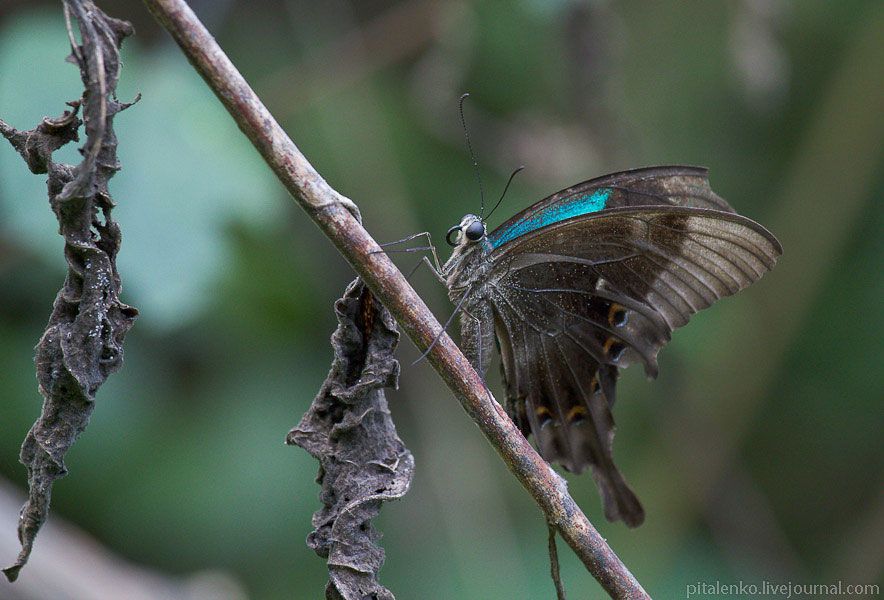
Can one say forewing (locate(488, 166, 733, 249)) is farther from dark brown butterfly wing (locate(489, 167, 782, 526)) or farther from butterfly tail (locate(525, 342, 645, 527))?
butterfly tail (locate(525, 342, 645, 527))

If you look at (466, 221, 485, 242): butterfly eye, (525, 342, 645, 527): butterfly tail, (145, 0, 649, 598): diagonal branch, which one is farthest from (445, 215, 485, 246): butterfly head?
(145, 0, 649, 598): diagonal branch

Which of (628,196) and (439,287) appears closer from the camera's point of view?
(628,196)

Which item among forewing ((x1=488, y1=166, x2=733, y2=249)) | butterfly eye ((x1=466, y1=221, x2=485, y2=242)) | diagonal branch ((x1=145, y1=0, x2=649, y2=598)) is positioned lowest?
diagonal branch ((x1=145, y1=0, x2=649, y2=598))

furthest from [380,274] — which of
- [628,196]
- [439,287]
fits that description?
[439,287]

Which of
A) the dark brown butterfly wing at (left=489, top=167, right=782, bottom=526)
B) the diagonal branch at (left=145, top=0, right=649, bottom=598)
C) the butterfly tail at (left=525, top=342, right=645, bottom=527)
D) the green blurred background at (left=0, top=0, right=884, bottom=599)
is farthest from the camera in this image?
the green blurred background at (left=0, top=0, right=884, bottom=599)

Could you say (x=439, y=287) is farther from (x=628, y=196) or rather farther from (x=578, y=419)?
(x=628, y=196)

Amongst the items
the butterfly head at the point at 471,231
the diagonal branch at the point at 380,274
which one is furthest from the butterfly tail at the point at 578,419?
the diagonal branch at the point at 380,274

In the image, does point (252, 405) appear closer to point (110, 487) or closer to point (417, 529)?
point (110, 487)
